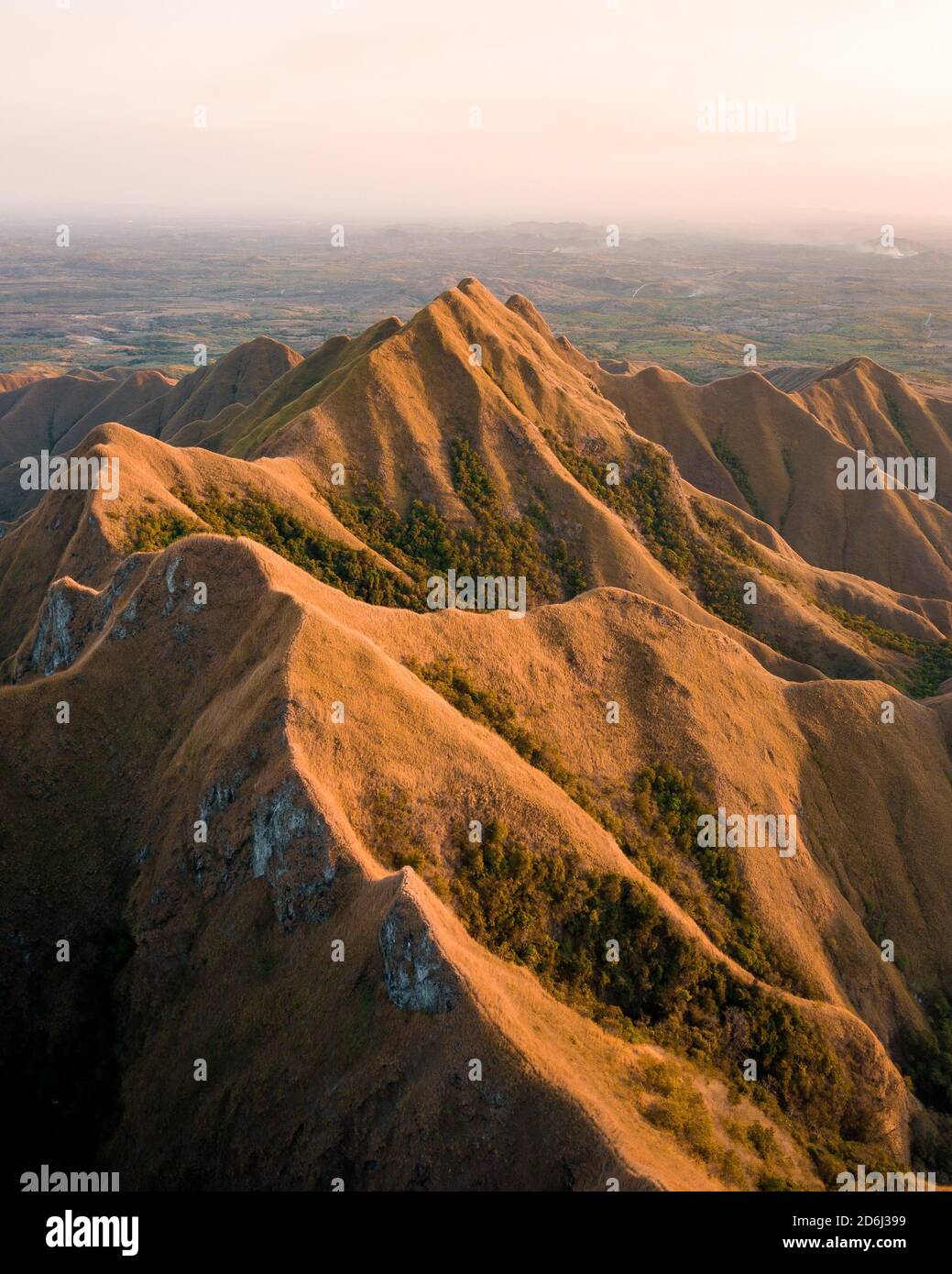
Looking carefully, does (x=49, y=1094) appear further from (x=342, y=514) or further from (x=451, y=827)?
(x=342, y=514)

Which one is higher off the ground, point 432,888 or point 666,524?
point 666,524

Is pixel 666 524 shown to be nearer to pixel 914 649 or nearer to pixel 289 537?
pixel 914 649

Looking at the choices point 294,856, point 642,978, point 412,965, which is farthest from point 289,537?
point 412,965

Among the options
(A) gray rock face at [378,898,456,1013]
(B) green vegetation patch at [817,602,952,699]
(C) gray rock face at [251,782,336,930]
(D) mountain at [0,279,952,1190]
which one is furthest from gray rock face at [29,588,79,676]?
(B) green vegetation patch at [817,602,952,699]

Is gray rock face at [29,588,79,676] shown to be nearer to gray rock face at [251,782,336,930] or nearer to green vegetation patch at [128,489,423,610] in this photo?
green vegetation patch at [128,489,423,610]

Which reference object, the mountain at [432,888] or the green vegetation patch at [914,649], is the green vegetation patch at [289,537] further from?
the green vegetation patch at [914,649]

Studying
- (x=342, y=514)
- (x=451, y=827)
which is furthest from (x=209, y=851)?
(x=342, y=514)
